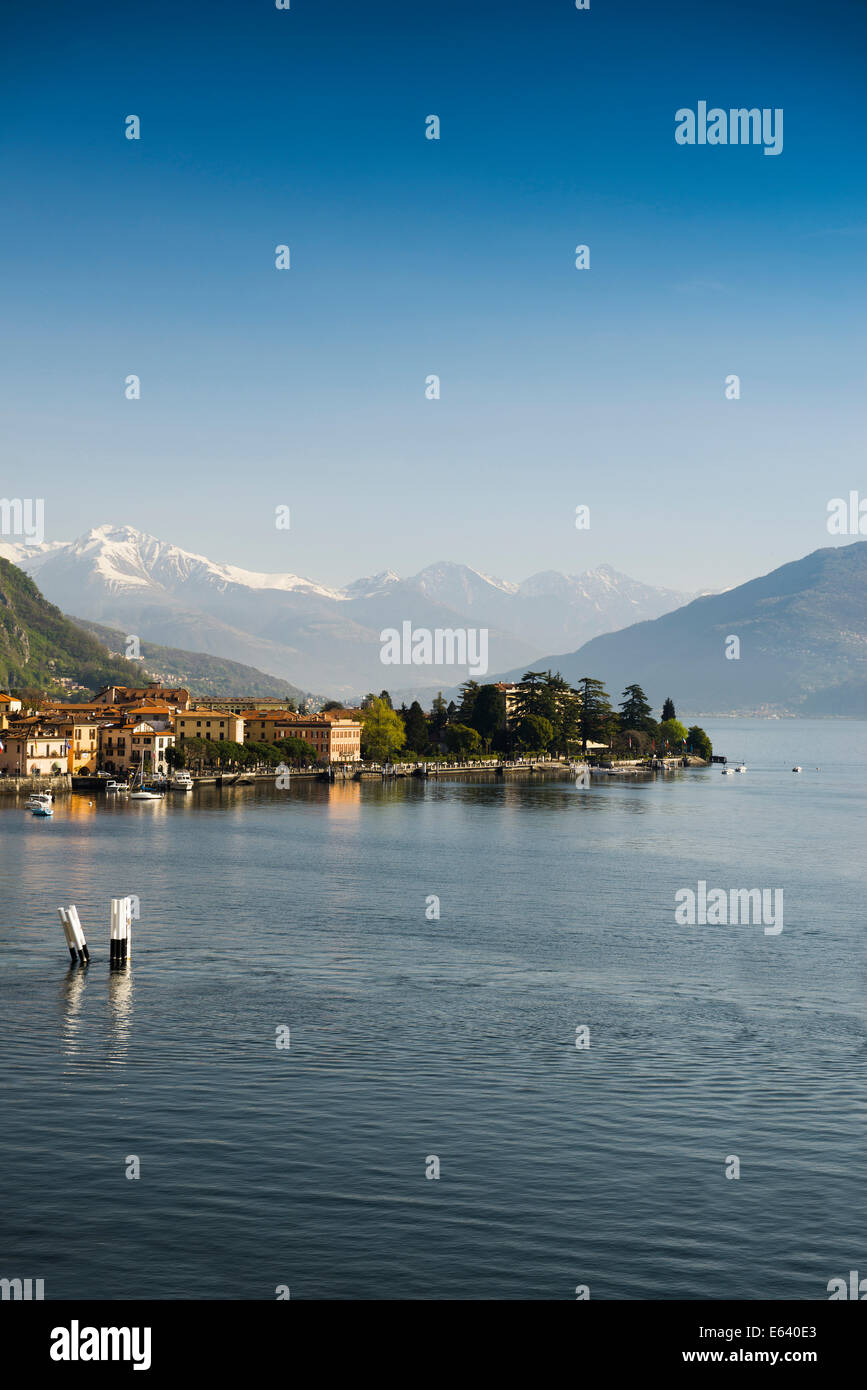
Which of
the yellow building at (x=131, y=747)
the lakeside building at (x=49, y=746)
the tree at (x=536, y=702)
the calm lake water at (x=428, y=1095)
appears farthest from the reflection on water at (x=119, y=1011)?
the tree at (x=536, y=702)

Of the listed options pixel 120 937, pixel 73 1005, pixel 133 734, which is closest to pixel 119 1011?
pixel 73 1005

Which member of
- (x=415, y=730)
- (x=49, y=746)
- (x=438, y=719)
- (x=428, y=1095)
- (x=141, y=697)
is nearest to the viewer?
(x=428, y=1095)

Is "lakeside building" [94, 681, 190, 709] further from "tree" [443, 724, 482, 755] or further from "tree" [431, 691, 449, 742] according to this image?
"tree" [443, 724, 482, 755]

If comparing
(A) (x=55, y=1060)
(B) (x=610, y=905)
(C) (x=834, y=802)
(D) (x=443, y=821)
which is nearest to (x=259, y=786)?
(D) (x=443, y=821)

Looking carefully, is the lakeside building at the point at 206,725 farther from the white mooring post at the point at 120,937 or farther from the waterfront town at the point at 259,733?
the white mooring post at the point at 120,937

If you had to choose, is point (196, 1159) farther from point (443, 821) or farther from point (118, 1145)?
point (443, 821)

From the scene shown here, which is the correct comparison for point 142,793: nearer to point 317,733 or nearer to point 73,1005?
point 317,733
